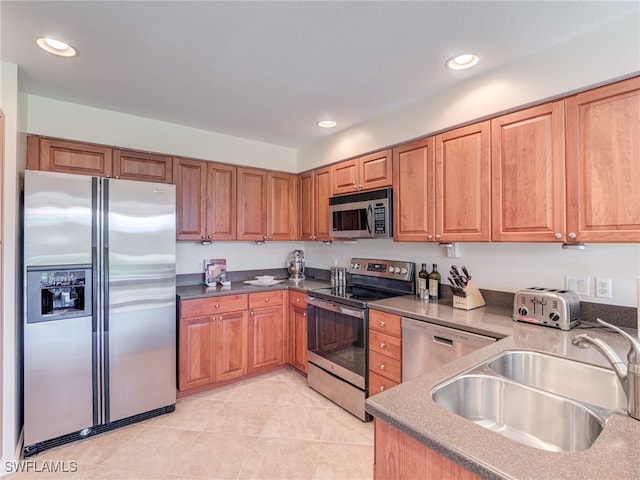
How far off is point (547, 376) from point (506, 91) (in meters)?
1.58

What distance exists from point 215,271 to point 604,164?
313 centimetres

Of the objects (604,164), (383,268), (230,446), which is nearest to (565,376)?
(604,164)

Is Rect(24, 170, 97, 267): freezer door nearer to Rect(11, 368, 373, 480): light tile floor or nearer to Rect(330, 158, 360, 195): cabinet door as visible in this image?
Rect(11, 368, 373, 480): light tile floor

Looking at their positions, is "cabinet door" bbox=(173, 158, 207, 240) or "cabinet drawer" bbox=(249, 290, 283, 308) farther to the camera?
"cabinet drawer" bbox=(249, 290, 283, 308)

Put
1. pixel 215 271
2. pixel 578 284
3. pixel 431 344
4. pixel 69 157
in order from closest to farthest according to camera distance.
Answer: pixel 578 284
pixel 431 344
pixel 69 157
pixel 215 271

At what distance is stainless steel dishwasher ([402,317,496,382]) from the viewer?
6.09 ft

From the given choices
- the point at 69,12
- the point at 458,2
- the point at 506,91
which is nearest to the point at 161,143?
the point at 69,12

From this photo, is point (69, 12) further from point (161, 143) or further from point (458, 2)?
point (458, 2)

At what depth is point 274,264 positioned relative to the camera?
3914 millimetres

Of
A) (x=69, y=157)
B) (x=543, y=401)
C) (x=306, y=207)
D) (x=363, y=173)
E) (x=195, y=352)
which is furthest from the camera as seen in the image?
(x=306, y=207)

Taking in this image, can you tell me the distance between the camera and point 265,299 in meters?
3.19

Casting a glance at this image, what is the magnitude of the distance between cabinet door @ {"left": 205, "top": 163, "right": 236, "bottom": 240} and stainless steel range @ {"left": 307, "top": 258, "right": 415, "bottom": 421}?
108cm

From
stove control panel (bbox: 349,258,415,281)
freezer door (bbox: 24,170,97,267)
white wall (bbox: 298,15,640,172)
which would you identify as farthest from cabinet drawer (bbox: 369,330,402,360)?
freezer door (bbox: 24,170,97,267)
